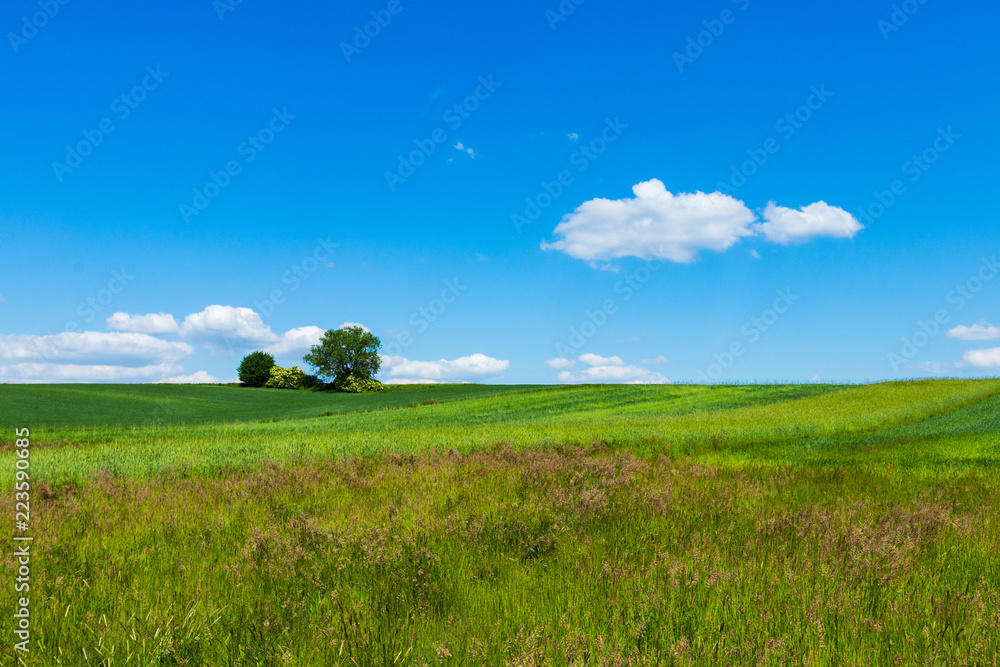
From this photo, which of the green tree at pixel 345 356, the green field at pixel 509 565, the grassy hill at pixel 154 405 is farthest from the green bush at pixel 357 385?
the green field at pixel 509 565

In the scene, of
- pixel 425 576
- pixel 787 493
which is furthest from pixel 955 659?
pixel 787 493

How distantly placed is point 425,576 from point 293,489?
4269 millimetres

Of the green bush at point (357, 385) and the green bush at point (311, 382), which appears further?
the green bush at point (311, 382)

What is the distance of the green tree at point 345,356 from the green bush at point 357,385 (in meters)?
0.42

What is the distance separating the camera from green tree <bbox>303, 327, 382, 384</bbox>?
87125 millimetres

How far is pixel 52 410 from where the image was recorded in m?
42.5

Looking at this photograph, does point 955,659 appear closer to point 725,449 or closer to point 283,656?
point 283,656

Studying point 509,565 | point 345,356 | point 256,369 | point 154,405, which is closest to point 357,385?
point 345,356

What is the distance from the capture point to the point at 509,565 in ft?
14.3

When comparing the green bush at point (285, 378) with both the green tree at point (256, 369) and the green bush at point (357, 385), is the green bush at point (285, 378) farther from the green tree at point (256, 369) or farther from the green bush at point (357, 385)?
the green bush at point (357, 385)

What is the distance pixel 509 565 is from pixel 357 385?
84.2 metres

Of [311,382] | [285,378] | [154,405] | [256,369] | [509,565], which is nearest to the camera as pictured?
[509,565]

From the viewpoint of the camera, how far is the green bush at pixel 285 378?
298 ft

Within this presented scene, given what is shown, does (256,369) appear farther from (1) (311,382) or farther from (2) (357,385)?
(2) (357,385)
